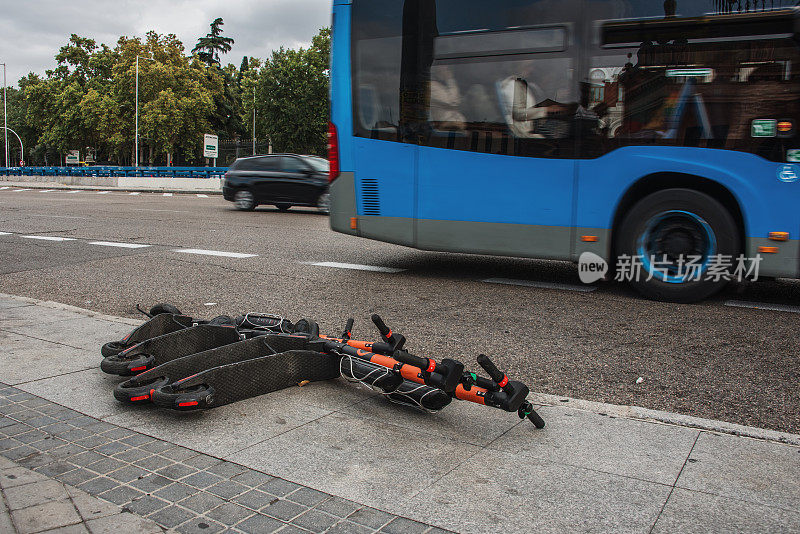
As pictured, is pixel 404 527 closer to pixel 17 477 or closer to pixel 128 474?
pixel 128 474

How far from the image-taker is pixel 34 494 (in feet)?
8.85

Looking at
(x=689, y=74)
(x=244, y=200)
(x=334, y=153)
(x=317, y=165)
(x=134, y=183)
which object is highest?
(x=689, y=74)

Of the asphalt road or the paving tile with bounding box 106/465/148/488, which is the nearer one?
the paving tile with bounding box 106/465/148/488

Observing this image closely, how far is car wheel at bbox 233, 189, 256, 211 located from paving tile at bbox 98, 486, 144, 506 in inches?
690

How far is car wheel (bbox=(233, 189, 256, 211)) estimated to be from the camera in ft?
65.1

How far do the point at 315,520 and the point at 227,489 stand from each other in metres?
0.46

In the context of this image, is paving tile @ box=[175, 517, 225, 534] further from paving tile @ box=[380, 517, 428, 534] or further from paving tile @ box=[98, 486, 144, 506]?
paving tile @ box=[380, 517, 428, 534]

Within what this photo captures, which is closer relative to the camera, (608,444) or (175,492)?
(175,492)

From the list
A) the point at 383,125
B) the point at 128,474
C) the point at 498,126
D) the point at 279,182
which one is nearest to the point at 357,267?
the point at 383,125

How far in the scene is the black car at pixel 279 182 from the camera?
18922 millimetres

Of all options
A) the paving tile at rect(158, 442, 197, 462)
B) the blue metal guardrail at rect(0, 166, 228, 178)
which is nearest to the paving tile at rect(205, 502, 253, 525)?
the paving tile at rect(158, 442, 197, 462)

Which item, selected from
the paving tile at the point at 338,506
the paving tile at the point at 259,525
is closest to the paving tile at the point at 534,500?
the paving tile at the point at 338,506

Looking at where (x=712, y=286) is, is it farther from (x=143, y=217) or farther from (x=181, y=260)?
(x=143, y=217)

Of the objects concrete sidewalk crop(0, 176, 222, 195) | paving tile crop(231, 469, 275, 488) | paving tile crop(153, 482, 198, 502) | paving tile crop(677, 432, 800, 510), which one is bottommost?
paving tile crop(231, 469, 275, 488)
